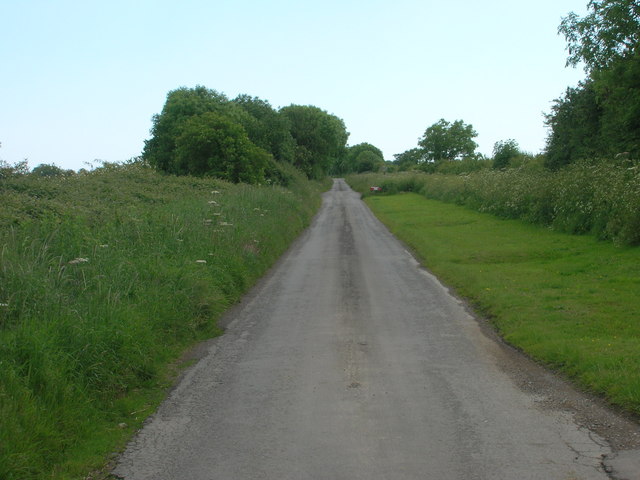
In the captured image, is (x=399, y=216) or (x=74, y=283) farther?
(x=399, y=216)

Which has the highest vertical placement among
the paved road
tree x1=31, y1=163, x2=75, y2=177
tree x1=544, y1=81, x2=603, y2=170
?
tree x1=544, y1=81, x2=603, y2=170

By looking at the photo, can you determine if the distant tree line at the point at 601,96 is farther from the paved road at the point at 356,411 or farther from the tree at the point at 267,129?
the tree at the point at 267,129

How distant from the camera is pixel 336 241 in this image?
2630 centimetres

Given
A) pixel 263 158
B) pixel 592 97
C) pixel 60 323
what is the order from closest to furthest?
pixel 60 323, pixel 592 97, pixel 263 158

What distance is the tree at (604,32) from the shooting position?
2125cm

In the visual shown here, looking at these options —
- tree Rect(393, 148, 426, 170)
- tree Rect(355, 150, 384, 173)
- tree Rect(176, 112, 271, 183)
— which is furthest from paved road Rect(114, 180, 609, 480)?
tree Rect(355, 150, 384, 173)

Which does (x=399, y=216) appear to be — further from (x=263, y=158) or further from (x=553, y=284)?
(x=553, y=284)

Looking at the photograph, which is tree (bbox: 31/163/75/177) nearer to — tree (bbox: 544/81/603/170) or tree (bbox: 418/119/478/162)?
tree (bbox: 544/81/603/170)

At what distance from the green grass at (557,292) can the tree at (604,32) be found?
22.1 ft

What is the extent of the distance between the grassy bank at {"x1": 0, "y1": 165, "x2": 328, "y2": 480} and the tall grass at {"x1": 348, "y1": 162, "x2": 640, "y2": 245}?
10499 mm

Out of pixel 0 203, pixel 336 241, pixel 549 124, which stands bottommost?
pixel 336 241

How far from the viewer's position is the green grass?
27.0 feet

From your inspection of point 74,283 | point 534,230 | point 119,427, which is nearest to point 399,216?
point 534,230

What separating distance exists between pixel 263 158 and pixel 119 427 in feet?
116
